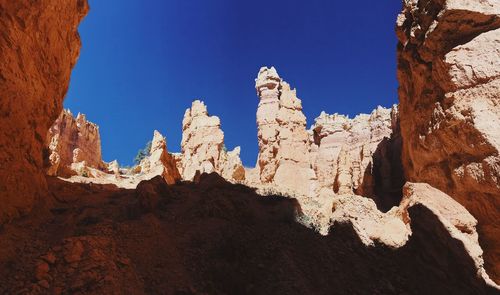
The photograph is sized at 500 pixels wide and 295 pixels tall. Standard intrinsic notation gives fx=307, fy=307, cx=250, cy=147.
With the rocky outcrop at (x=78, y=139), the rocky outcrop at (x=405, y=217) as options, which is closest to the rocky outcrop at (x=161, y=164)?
the rocky outcrop at (x=78, y=139)

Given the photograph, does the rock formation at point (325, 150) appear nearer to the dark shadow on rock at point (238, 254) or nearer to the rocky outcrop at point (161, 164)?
the rocky outcrop at point (161, 164)

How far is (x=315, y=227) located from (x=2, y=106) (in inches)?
440

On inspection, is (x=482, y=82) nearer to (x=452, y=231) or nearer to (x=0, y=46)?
(x=452, y=231)

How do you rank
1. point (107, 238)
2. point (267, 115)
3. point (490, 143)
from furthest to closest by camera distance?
point (267, 115)
point (490, 143)
point (107, 238)

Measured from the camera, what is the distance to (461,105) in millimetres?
12461

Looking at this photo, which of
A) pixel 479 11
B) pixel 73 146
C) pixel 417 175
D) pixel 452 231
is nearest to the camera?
pixel 452 231

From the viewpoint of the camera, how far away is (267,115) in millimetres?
34812

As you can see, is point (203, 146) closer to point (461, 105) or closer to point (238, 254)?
point (238, 254)

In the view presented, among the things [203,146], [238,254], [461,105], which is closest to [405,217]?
[461,105]

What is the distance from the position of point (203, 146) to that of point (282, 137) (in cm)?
912

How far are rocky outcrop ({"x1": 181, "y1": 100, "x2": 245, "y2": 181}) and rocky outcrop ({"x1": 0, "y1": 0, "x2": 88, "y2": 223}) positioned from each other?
2084 centimetres

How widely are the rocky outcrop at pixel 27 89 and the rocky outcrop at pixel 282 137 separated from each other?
2146 centimetres

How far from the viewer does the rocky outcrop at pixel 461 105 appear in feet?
38.0

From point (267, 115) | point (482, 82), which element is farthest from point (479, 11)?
point (267, 115)
